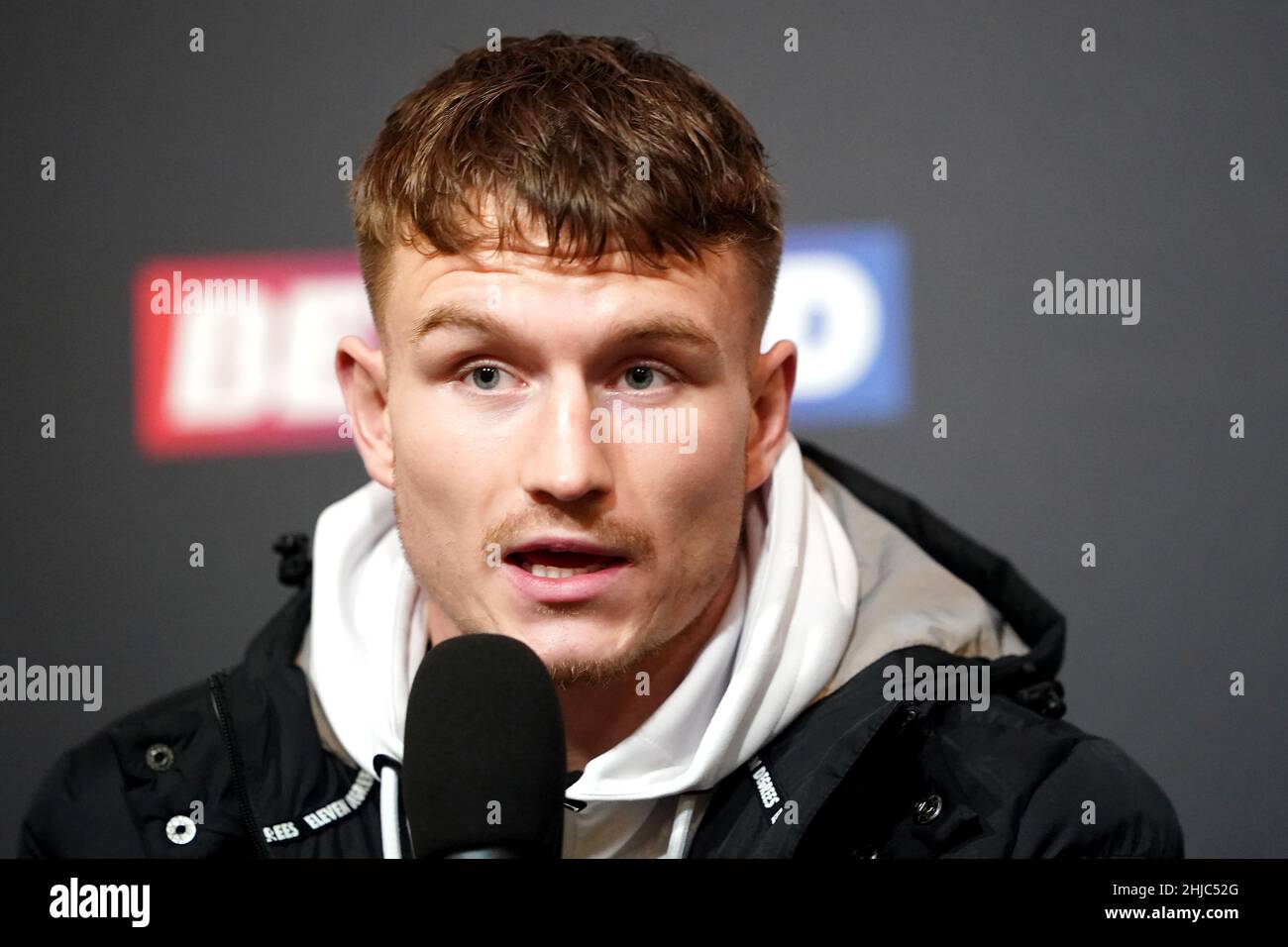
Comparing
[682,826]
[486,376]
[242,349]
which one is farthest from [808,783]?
[242,349]

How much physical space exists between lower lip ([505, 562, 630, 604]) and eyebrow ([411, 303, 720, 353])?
22 centimetres

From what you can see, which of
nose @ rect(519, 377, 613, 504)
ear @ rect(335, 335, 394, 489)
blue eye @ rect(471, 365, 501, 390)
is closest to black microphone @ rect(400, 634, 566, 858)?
nose @ rect(519, 377, 613, 504)

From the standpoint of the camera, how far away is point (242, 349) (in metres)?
1.95

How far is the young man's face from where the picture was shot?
1428 millimetres

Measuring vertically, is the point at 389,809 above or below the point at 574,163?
below

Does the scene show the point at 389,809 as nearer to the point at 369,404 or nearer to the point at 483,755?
the point at 369,404

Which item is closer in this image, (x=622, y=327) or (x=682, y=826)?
(x=622, y=327)

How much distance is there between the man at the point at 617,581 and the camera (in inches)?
56.8

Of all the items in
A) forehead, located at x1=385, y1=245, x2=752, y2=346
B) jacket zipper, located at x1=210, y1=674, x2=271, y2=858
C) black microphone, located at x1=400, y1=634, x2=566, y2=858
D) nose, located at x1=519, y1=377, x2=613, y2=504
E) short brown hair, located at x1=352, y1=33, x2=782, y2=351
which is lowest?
jacket zipper, located at x1=210, y1=674, x2=271, y2=858

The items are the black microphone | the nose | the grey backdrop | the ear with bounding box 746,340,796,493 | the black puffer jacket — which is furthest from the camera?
the grey backdrop

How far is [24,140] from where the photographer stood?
1.94 metres

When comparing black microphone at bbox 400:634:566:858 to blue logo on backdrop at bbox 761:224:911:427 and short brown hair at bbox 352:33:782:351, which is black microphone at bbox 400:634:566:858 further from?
blue logo on backdrop at bbox 761:224:911:427

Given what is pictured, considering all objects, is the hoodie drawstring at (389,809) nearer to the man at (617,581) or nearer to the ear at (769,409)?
the man at (617,581)

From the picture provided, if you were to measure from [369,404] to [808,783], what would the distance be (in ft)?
1.99
